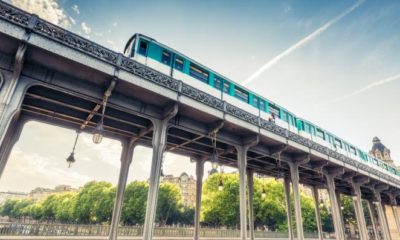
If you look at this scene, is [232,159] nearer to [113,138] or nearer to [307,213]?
[113,138]

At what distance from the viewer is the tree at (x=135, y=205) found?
152 ft

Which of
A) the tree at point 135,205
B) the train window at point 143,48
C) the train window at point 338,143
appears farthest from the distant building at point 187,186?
the train window at point 143,48

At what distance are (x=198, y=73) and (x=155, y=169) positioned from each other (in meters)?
6.87

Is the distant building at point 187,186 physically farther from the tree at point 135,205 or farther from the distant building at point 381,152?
the distant building at point 381,152

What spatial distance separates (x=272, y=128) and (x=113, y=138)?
10.9 m

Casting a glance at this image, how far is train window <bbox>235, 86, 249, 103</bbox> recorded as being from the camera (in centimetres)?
1676

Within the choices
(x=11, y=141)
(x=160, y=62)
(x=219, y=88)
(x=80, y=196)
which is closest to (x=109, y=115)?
(x=160, y=62)

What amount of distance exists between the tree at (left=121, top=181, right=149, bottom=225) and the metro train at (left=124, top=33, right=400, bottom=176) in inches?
1404

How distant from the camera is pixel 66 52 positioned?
8555 millimetres

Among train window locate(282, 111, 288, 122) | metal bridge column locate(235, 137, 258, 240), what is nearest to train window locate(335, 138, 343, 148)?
train window locate(282, 111, 288, 122)

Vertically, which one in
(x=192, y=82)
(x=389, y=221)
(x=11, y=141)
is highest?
(x=192, y=82)

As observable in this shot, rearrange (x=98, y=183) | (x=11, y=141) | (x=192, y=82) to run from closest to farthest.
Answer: (x=11, y=141), (x=192, y=82), (x=98, y=183)

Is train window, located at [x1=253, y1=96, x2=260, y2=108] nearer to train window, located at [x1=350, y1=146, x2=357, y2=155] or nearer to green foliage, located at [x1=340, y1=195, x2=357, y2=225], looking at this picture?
train window, located at [x1=350, y1=146, x2=357, y2=155]

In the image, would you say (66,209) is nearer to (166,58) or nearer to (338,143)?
(166,58)
